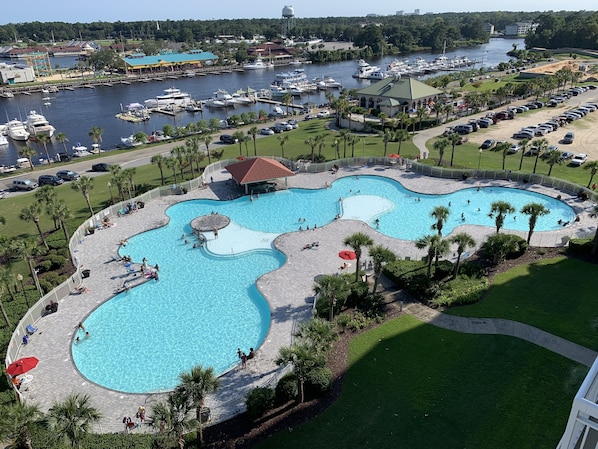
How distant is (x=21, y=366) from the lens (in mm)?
28812

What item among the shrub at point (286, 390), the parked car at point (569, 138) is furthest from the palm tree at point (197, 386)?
the parked car at point (569, 138)

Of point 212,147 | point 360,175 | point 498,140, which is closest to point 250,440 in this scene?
point 360,175

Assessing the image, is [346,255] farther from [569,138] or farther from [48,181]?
[569,138]

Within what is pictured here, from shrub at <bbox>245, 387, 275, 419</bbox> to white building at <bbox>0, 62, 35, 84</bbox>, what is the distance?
183506 millimetres

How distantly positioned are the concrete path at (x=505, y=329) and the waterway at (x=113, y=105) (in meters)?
80.5

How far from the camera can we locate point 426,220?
168ft

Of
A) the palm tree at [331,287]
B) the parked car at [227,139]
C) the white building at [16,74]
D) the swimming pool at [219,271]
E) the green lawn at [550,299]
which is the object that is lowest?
the swimming pool at [219,271]

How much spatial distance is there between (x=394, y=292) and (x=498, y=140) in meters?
53.2

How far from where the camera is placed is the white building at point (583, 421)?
1316 cm

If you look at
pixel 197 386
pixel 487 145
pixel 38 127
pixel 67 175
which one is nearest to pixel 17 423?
pixel 197 386

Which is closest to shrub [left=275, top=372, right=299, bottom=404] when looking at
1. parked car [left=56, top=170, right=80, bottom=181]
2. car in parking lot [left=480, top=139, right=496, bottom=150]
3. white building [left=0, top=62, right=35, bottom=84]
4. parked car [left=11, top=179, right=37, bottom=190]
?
parked car [left=11, top=179, right=37, bottom=190]

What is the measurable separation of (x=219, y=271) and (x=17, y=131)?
86008mm

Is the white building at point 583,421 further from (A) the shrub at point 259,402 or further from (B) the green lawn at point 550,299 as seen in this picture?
Result: (B) the green lawn at point 550,299

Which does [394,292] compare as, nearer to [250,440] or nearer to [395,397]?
[395,397]
